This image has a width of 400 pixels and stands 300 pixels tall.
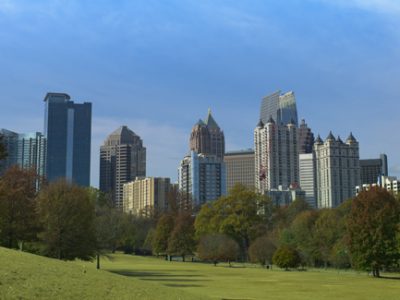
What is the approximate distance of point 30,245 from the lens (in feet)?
198

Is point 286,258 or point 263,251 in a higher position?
point 263,251

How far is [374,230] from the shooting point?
65188mm

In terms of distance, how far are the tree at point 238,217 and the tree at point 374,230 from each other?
3782cm

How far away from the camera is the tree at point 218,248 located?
3738 inches

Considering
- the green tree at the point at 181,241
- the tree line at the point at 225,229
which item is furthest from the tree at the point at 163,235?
the green tree at the point at 181,241

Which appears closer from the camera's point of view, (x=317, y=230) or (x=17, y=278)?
(x=17, y=278)

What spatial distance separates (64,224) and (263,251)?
4100cm

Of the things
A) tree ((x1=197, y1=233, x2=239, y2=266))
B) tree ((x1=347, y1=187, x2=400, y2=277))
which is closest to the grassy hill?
tree ((x1=347, y1=187, x2=400, y2=277))

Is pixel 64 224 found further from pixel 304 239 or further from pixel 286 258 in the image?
pixel 304 239

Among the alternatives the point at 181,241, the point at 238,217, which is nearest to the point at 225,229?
the point at 238,217

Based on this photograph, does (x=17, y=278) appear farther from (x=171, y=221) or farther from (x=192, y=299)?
(x=171, y=221)

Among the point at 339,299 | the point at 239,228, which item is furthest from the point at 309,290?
the point at 239,228

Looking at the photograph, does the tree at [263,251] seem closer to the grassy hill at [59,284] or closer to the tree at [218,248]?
the tree at [218,248]

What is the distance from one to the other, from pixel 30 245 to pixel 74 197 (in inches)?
273
